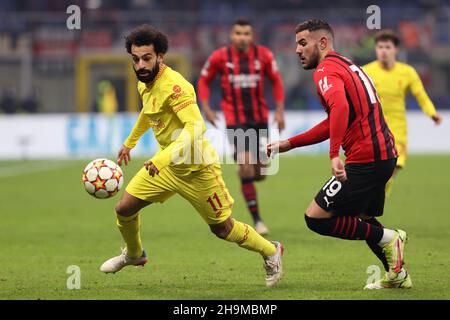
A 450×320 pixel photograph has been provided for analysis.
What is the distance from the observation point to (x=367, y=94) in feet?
22.9

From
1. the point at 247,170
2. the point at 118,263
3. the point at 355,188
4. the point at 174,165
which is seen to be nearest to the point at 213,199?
the point at 174,165

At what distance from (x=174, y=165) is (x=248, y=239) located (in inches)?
33.7

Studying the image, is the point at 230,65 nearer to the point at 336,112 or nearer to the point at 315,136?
the point at 315,136

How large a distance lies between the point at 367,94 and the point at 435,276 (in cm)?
185

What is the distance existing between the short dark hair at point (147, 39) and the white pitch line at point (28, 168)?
13.0 meters

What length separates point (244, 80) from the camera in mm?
11953

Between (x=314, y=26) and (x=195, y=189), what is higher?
(x=314, y=26)

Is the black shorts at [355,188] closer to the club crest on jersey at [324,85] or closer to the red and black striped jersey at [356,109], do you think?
the red and black striped jersey at [356,109]

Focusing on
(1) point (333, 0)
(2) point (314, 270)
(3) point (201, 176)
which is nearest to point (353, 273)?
(2) point (314, 270)

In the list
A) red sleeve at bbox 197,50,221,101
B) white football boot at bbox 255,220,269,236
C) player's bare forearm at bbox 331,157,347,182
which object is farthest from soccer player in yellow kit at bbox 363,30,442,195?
player's bare forearm at bbox 331,157,347,182

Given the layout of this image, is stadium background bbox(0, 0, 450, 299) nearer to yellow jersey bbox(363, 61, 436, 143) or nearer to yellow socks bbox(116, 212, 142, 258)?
yellow jersey bbox(363, 61, 436, 143)

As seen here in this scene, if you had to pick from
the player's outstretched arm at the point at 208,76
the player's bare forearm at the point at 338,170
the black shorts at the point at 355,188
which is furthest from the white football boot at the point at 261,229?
the player's bare forearm at the point at 338,170

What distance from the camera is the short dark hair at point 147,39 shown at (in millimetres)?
7324
